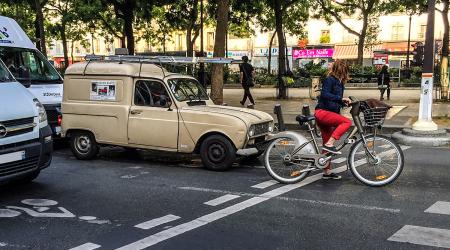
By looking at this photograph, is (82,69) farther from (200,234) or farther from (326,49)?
(326,49)

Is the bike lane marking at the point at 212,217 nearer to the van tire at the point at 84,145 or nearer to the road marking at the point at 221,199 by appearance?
the road marking at the point at 221,199

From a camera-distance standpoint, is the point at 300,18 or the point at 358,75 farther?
the point at 300,18

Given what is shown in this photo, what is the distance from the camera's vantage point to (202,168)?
8719 millimetres

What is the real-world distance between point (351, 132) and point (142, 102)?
3.69 meters

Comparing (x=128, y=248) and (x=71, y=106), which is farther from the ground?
(x=71, y=106)

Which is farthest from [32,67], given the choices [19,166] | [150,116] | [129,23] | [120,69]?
[129,23]

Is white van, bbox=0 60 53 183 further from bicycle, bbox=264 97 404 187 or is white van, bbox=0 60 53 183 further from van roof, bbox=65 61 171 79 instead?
bicycle, bbox=264 97 404 187

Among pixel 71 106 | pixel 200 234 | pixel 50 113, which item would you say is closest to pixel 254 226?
pixel 200 234

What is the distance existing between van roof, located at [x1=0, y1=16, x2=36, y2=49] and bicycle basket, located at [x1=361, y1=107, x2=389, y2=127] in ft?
25.3

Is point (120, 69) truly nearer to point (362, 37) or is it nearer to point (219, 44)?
point (219, 44)

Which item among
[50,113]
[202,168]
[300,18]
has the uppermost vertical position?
[300,18]

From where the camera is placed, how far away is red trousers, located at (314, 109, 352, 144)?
24.2ft

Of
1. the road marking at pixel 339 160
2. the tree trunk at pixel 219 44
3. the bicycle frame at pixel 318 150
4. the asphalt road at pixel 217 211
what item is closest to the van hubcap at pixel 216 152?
the asphalt road at pixel 217 211

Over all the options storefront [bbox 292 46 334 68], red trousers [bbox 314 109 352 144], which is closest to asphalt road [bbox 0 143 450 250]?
red trousers [bbox 314 109 352 144]
